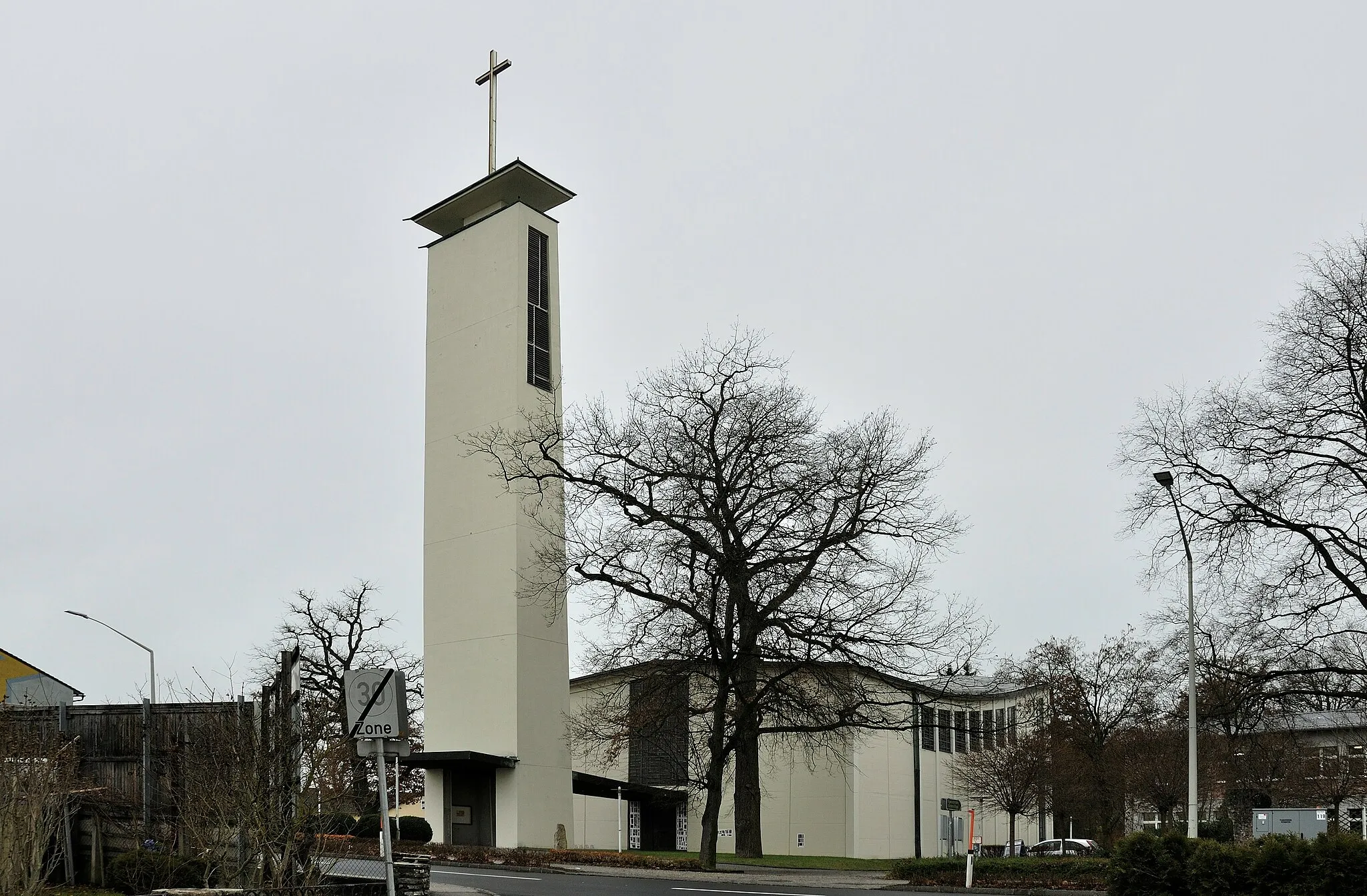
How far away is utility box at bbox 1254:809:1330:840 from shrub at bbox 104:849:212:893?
43686mm

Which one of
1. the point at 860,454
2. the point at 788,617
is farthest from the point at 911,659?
the point at 860,454

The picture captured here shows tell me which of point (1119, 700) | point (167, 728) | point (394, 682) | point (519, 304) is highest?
point (519, 304)

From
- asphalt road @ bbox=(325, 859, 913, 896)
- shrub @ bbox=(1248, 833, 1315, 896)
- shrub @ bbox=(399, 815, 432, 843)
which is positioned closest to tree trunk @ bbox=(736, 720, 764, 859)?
asphalt road @ bbox=(325, 859, 913, 896)

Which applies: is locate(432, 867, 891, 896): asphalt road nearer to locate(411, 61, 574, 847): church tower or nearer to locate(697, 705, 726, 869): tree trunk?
locate(697, 705, 726, 869): tree trunk

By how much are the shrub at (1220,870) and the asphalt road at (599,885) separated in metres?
6.33

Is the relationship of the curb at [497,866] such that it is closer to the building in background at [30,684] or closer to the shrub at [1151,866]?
the building in background at [30,684]

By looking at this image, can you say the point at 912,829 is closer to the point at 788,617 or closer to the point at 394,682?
the point at 788,617

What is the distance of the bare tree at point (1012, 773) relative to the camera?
54312mm

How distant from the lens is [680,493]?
3509cm

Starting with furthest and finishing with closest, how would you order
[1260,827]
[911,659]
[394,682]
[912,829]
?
[912,829] → [1260,827] → [911,659] → [394,682]

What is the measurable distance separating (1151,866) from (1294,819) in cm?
3531

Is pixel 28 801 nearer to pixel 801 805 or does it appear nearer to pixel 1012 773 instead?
pixel 801 805

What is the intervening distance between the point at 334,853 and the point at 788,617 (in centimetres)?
1860

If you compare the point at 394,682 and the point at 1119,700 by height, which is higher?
the point at 394,682
